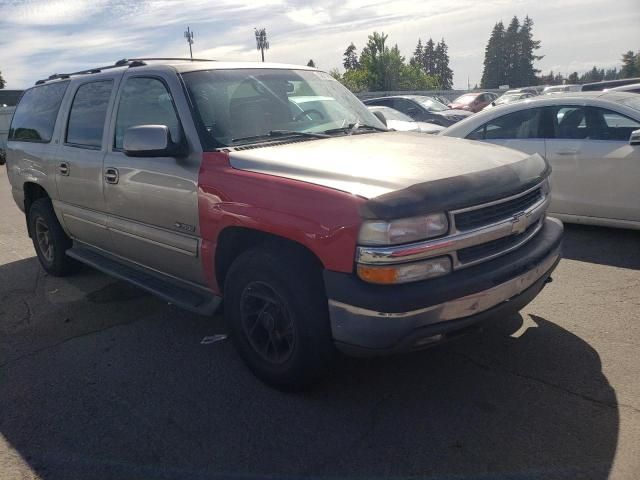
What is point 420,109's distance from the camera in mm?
17672

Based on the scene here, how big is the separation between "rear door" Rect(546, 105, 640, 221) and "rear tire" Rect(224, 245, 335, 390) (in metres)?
4.03

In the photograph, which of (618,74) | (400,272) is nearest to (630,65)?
(618,74)

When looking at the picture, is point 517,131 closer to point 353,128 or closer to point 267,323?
point 353,128

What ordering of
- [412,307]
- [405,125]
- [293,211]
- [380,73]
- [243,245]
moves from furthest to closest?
[380,73] → [405,125] → [243,245] → [293,211] → [412,307]

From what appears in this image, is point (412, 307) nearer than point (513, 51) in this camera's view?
Yes

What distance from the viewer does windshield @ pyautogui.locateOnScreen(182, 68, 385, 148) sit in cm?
364

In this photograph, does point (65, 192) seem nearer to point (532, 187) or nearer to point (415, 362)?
point (415, 362)

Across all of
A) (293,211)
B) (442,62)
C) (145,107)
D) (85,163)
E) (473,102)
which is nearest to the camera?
(293,211)

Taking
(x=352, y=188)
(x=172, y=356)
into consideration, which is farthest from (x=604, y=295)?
(x=172, y=356)

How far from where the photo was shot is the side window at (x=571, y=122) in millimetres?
6000

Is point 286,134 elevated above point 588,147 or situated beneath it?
elevated above

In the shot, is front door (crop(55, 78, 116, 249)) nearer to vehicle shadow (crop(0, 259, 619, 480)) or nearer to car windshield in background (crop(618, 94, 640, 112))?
Answer: vehicle shadow (crop(0, 259, 619, 480))

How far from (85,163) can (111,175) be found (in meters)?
0.48

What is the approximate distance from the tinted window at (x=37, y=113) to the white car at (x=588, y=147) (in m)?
4.75
